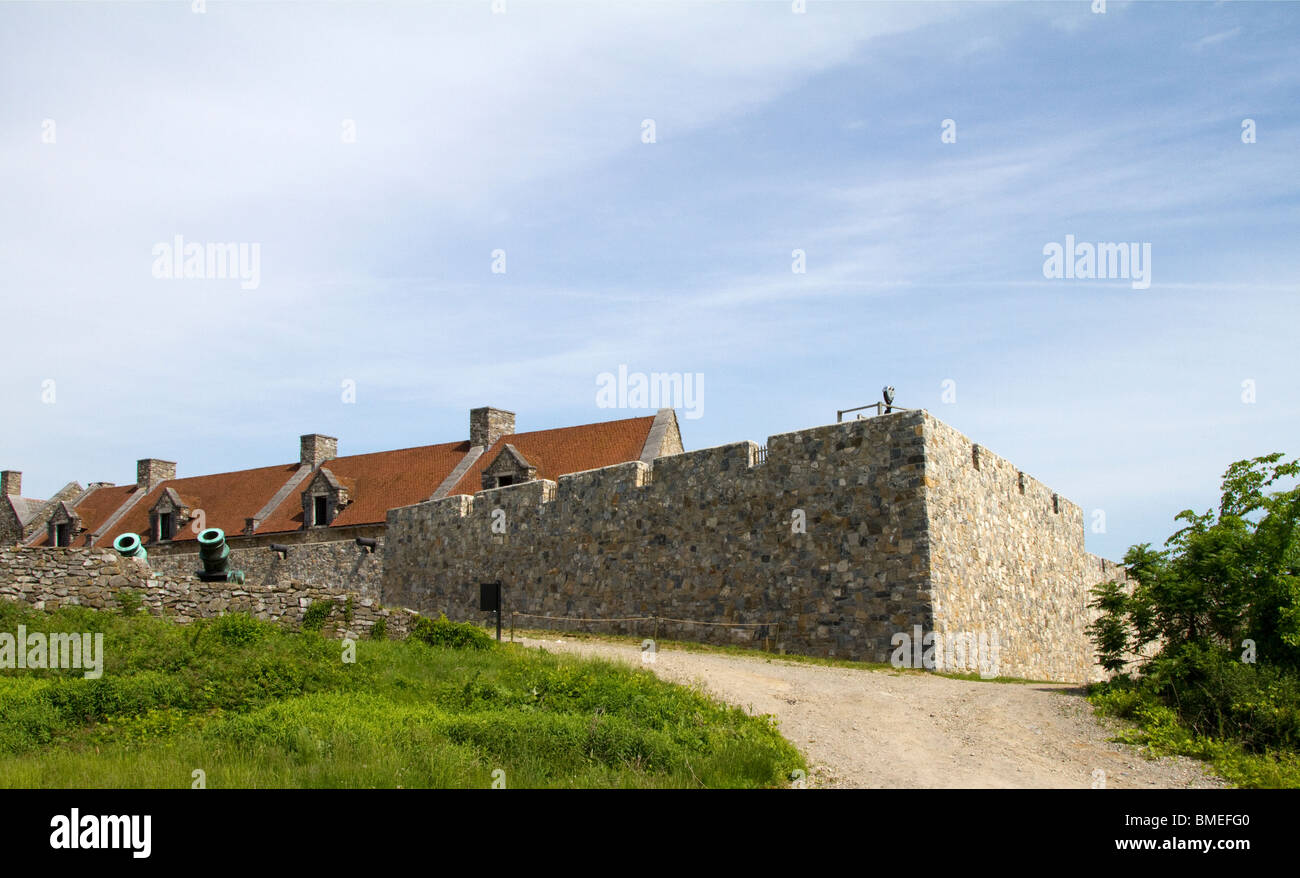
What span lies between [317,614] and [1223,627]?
51.2 feet

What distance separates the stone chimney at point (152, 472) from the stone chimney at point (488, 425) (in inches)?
854

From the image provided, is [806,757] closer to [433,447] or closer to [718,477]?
[718,477]

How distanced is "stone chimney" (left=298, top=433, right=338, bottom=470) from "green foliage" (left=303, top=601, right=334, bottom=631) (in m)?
26.0

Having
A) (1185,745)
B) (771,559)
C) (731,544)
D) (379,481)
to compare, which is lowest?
(1185,745)

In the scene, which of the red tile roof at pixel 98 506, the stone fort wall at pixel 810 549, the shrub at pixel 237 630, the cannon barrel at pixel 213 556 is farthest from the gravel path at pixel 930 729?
the red tile roof at pixel 98 506

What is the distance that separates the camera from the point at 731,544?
24281 mm

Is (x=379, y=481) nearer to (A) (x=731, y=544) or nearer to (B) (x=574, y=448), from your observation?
(B) (x=574, y=448)

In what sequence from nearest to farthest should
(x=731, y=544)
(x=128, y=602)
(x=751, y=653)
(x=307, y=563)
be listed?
(x=128, y=602)
(x=751, y=653)
(x=731, y=544)
(x=307, y=563)

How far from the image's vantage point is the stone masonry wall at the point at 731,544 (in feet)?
70.9

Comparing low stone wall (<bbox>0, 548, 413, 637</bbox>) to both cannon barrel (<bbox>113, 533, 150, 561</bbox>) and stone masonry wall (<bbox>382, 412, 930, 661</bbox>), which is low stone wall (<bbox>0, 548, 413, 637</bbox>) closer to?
cannon barrel (<bbox>113, 533, 150, 561</bbox>)

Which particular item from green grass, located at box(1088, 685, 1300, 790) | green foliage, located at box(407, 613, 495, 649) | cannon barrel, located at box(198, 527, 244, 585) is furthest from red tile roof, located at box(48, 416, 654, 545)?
green grass, located at box(1088, 685, 1300, 790)

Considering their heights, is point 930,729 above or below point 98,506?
below

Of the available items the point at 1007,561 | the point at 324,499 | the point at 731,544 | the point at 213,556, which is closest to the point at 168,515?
the point at 324,499

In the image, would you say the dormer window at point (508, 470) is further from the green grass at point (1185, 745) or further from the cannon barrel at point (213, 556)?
the green grass at point (1185, 745)
